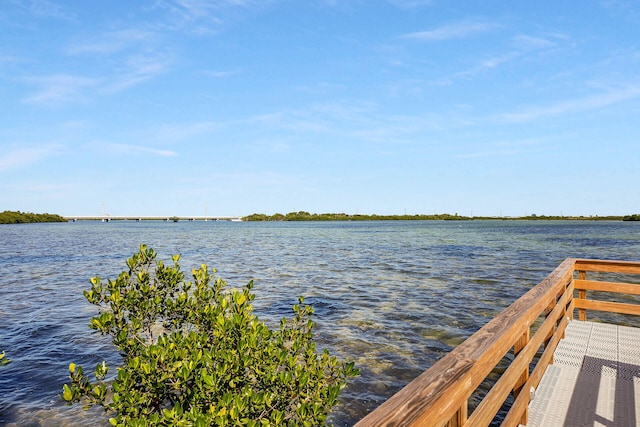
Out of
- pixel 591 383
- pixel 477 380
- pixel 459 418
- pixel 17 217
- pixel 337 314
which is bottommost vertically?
pixel 337 314

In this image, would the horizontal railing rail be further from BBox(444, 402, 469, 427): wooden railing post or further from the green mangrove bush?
BBox(444, 402, 469, 427): wooden railing post

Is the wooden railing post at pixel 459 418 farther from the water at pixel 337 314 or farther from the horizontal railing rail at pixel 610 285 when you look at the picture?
the horizontal railing rail at pixel 610 285

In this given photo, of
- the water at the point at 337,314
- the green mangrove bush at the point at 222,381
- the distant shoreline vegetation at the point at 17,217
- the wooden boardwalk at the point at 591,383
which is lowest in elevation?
the water at the point at 337,314

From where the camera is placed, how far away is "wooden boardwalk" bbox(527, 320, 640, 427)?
4695 mm

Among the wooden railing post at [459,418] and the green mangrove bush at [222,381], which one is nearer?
the wooden railing post at [459,418]

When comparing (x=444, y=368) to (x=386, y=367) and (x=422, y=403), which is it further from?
(x=386, y=367)

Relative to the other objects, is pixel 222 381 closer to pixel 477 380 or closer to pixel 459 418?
pixel 459 418

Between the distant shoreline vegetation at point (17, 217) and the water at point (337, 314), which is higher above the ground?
the distant shoreline vegetation at point (17, 217)

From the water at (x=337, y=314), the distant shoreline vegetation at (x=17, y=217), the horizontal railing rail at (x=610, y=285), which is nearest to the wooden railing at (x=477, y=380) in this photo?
the horizontal railing rail at (x=610, y=285)

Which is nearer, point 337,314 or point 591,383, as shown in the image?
point 591,383

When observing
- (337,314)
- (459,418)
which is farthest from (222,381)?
(337,314)

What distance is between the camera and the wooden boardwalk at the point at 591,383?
185 inches

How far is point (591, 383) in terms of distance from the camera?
5645 mm

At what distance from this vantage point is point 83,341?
1138 centimetres
